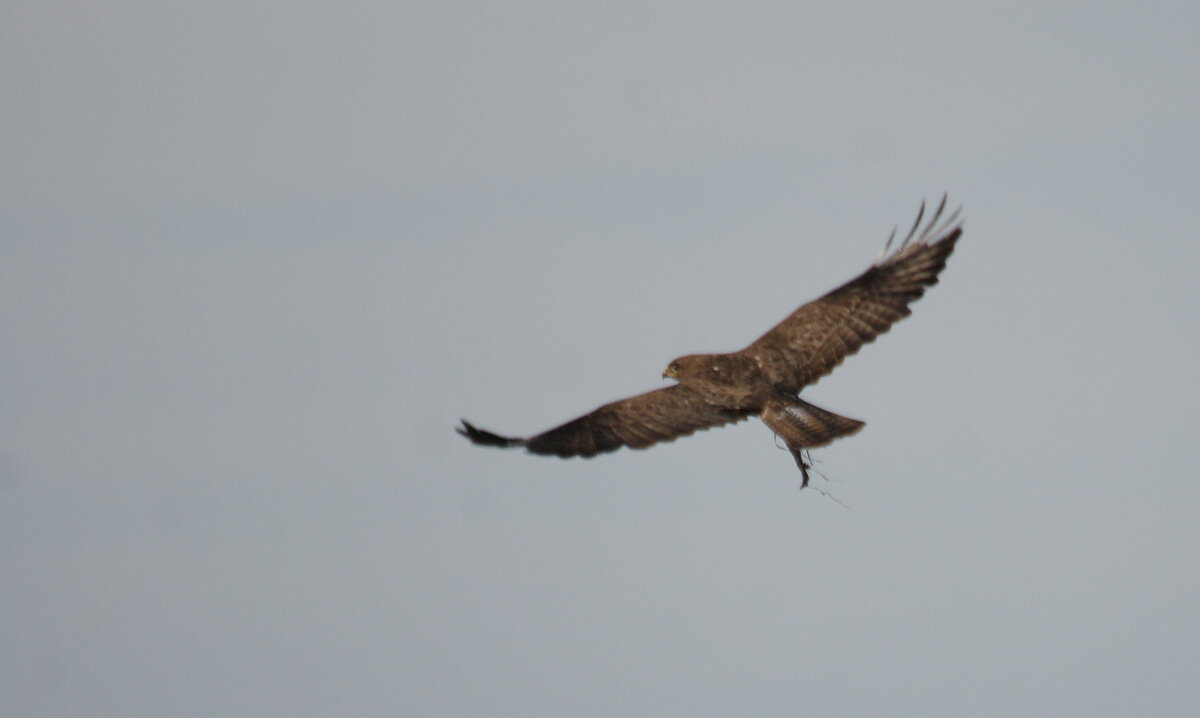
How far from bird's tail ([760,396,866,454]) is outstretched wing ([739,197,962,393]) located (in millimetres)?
459

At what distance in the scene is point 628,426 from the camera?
18016mm

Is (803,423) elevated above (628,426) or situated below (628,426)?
below

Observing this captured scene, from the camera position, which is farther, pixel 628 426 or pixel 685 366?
pixel 628 426

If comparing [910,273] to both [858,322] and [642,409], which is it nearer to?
[858,322]

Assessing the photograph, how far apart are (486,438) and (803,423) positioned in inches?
154

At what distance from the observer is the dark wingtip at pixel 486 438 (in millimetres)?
18438

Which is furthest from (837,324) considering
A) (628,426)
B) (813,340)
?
(628,426)

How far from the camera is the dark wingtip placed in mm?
18438

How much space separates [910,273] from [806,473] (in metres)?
2.38

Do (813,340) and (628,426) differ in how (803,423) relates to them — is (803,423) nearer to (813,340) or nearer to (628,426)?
(813,340)

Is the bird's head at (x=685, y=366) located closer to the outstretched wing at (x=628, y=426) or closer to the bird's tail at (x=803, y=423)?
the outstretched wing at (x=628, y=426)

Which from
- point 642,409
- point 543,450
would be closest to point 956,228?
point 642,409

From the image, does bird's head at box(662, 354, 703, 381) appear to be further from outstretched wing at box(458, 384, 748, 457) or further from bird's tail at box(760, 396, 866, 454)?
bird's tail at box(760, 396, 866, 454)

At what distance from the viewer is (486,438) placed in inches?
730
